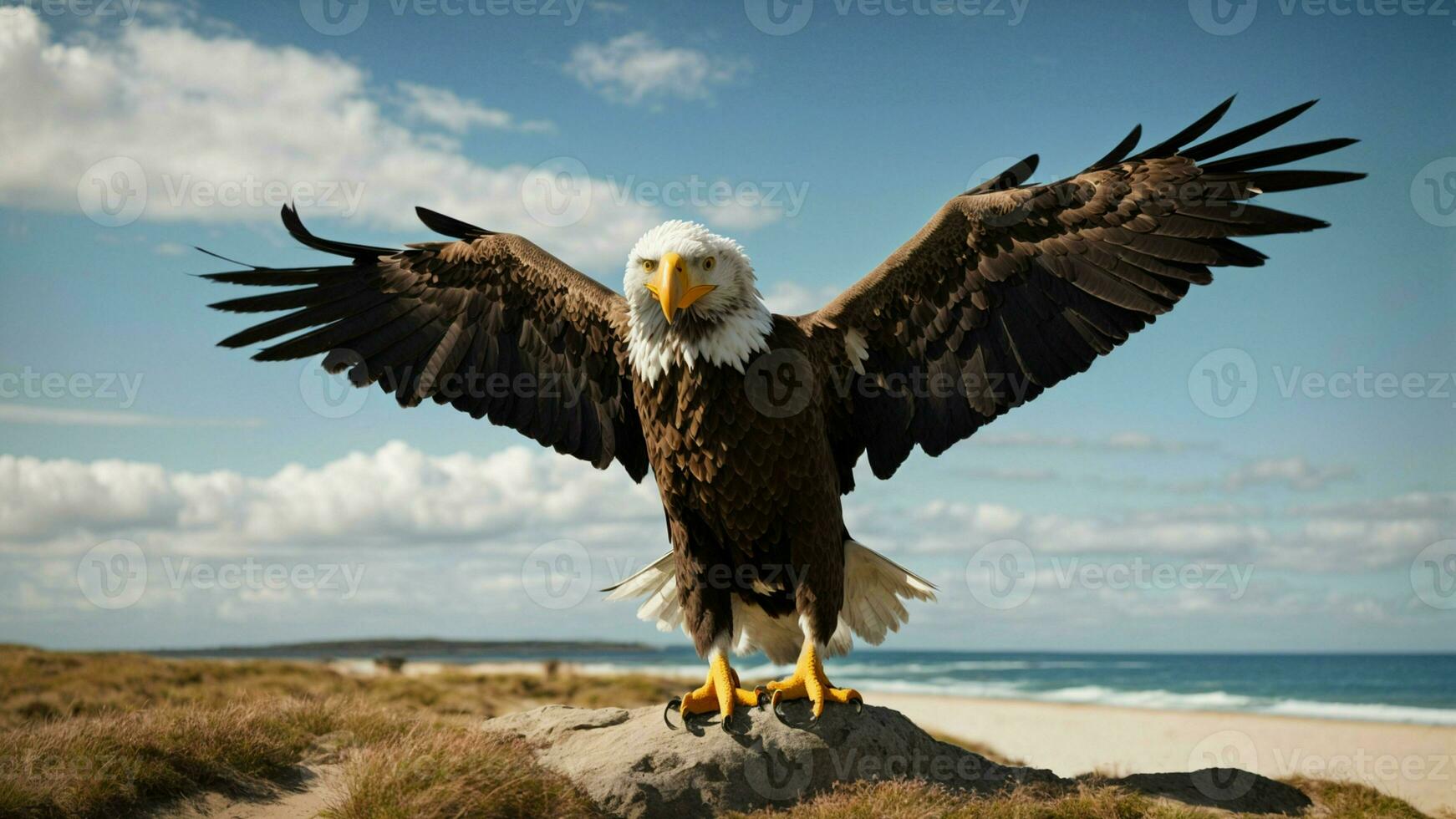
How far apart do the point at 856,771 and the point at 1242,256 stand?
365 cm

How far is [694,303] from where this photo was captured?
5184 mm

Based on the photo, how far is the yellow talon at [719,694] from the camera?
5605mm

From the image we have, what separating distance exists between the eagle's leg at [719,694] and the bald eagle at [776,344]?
15 mm

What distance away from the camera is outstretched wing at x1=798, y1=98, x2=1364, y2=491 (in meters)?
5.29

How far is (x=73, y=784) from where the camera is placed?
5715 millimetres

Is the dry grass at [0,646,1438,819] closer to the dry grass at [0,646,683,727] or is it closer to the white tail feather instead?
the white tail feather

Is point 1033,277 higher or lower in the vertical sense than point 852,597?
higher

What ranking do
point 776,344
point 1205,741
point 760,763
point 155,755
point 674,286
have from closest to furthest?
point 674,286 → point 776,344 → point 760,763 → point 155,755 → point 1205,741

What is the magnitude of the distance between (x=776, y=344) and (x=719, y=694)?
81.5 inches

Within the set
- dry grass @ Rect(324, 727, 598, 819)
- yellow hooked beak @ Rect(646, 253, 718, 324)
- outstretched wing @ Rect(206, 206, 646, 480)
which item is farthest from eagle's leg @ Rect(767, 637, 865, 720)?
yellow hooked beak @ Rect(646, 253, 718, 324)

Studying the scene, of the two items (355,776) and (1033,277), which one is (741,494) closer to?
(1033,277)

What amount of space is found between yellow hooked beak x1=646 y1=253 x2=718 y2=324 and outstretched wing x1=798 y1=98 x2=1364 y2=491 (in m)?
1.01

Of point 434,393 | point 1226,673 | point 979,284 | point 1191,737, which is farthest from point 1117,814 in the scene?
point 1226,673

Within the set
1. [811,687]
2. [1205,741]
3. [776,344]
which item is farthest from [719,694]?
[1205,741]
